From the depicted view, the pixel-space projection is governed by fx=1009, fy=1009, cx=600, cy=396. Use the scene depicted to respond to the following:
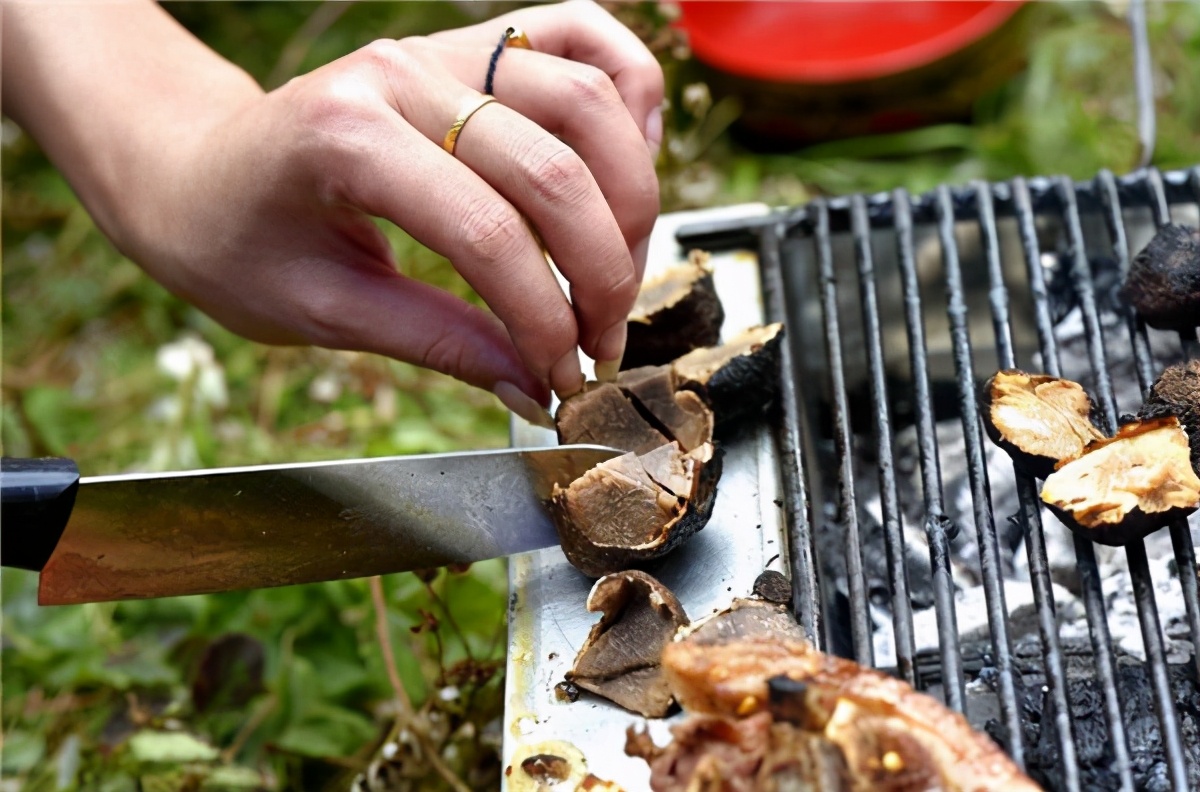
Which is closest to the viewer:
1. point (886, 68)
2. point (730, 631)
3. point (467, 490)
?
point (730, 631)

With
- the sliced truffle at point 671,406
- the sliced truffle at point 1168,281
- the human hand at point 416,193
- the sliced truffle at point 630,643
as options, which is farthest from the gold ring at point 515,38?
the sliced truffle at point 1168,281

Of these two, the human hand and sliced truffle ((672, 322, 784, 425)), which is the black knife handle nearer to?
the human hand

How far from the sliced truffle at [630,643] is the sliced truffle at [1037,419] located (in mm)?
651

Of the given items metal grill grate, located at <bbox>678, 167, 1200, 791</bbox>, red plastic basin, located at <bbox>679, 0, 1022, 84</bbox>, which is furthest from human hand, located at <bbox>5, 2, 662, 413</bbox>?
red plastic basin, located at <bbox>679, 0, 1022, 84</bbox>

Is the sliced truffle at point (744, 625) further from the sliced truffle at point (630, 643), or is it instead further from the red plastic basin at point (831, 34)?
the red plastic basin at point (831, 34)

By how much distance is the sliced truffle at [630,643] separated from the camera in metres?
1.58

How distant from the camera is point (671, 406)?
6.20 feet

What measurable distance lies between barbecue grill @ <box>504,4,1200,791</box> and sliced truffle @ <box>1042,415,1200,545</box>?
7cm

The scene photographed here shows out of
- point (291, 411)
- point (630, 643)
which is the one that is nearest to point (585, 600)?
point (630, 643)

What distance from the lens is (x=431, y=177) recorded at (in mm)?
1571

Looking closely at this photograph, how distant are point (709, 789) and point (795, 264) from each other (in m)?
1.43

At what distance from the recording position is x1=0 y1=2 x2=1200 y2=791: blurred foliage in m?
2.67

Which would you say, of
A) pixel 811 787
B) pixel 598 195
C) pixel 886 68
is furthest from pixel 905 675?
pixel 886 68

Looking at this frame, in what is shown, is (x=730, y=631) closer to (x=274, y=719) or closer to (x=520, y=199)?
(x=520, y=199)
